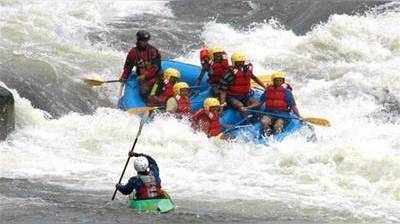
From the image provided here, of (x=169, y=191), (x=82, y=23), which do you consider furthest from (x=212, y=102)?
(x=82, y=23)

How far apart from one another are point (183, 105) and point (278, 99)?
1.24 m

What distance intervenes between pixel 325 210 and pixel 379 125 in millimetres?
3982

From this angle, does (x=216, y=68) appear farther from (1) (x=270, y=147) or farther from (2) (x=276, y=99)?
(1) (x=270, y=147)

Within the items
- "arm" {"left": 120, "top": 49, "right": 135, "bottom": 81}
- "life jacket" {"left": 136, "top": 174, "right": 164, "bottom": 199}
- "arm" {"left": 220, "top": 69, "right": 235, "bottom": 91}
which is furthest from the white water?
"arm" {"left": 220, "top": 69, "right": 235, "bottom": 91}

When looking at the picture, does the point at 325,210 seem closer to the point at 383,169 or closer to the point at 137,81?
the point at 383,169

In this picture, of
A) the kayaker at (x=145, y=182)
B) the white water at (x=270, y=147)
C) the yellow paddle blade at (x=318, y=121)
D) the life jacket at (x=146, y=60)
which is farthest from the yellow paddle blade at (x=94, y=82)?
the kayaker at (x=145, y=182)

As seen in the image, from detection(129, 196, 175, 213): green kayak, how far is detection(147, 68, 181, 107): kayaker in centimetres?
382

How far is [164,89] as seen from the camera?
36.3 ft

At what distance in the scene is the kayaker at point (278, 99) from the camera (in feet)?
33.9

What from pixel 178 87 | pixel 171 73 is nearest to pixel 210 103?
pixel 178 87

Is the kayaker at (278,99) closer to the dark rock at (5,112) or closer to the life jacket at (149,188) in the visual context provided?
the dark rock at (5,112)

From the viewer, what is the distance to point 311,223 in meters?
7.05

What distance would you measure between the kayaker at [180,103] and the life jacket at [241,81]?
0.64 metres

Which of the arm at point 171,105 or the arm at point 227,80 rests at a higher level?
the arm at point 227,80
